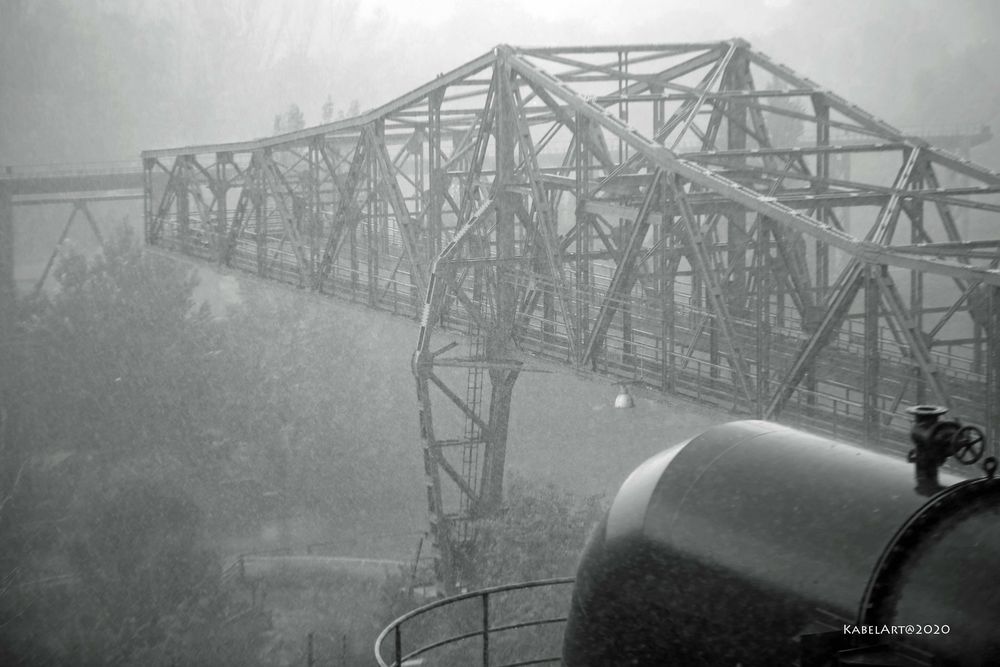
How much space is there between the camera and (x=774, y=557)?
16.4ft

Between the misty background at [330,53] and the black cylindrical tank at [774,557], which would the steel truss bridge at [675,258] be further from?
the misty background at [330,53]

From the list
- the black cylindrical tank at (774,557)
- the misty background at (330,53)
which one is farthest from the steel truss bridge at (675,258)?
the misty background at (330,53)

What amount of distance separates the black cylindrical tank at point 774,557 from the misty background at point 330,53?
52.3 metres

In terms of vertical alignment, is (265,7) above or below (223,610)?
above

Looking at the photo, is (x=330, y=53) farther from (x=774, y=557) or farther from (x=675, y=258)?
(x=774, y=557)

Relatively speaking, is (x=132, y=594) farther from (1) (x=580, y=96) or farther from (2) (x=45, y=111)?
(2) (x=45, y=111)

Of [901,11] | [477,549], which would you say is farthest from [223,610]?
[901,11]

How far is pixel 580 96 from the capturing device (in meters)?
16.8

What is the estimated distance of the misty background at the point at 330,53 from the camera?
62.7m

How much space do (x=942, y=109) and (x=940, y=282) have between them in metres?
18.2

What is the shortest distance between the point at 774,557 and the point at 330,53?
262ft

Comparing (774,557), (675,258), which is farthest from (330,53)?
(774,557)

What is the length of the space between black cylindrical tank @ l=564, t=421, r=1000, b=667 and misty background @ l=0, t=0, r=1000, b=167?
172 ft

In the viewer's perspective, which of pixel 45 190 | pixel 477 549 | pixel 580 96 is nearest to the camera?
pixel 580 96
